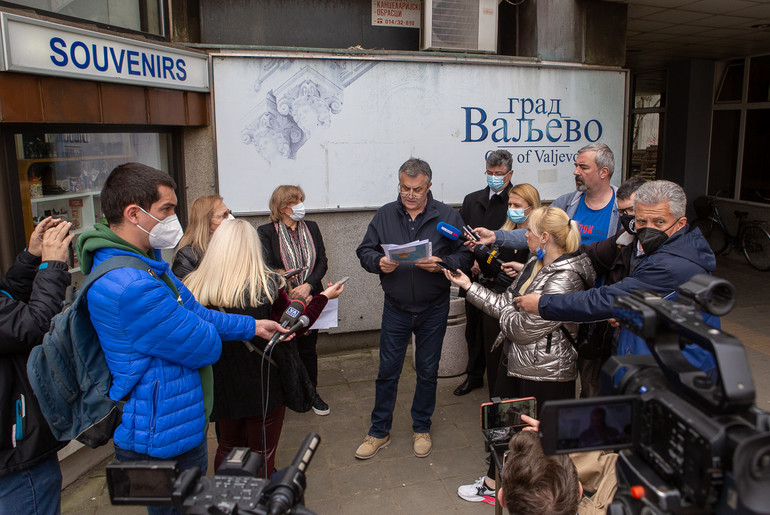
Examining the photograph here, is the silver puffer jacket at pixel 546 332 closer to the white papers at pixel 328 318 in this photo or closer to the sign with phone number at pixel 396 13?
the white papers at pixel 328 318

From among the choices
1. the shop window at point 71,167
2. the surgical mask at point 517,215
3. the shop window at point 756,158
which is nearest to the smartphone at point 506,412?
the surgical mask at point 517,215

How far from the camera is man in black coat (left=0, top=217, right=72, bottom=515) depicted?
95.6 inches

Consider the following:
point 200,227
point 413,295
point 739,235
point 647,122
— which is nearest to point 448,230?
point 413,295

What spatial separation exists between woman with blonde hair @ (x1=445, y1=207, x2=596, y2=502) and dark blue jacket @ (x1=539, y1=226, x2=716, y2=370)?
0.20 meters

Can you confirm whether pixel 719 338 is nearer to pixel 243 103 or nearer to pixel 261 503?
pixel 261 503

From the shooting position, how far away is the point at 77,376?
7.94 ft

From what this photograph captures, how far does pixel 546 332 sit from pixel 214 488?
91.6 inches

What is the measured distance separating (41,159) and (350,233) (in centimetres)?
267

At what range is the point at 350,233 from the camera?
5742 mm

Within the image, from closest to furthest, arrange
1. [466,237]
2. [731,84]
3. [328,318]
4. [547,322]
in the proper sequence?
[547,322] < [466,237] < [328,318] < [731,84]

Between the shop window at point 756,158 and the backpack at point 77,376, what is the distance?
10604 millimetres

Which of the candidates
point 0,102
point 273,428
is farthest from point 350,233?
point 0,102

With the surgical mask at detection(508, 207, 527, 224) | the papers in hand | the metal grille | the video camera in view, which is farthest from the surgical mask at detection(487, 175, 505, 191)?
the video camera

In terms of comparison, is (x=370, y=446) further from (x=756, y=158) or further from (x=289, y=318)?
(x=756, y=158)
